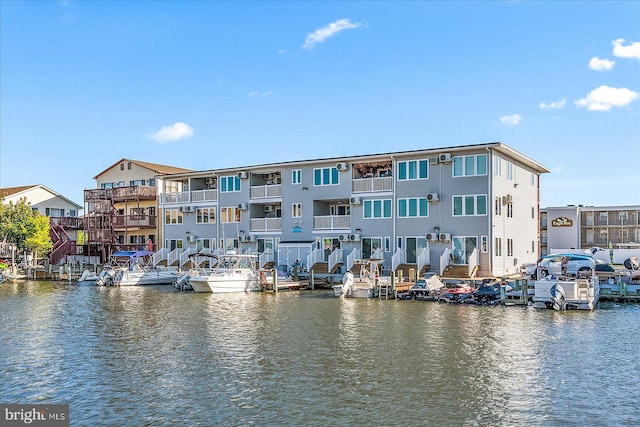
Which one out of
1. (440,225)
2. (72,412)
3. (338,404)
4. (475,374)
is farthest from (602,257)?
(72,412)

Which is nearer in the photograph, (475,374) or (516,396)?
(516,396)

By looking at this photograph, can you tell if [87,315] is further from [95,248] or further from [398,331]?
[95,248]

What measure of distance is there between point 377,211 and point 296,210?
7711 mm

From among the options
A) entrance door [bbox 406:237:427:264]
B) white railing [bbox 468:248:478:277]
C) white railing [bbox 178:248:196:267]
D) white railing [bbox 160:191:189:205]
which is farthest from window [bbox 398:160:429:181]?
white railing [bbox 160:191:189:205]

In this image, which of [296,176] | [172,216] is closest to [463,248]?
[296,176]

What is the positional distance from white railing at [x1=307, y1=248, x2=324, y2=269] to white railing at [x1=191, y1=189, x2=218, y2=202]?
1305 centimetres

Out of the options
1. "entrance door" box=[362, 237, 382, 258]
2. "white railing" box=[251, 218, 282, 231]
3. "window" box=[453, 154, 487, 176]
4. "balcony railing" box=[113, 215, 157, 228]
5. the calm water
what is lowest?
the calm water

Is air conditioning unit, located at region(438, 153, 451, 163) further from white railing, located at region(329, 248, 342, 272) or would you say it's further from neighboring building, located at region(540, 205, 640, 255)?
neighboring building, located at region(540, 205, 640, 255)

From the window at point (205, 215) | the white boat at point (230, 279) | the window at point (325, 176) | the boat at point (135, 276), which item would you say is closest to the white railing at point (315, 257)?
the white boat at point (230, 279)

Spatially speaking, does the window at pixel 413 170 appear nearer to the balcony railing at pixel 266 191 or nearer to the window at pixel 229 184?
the balcony railing at pixel 266 191

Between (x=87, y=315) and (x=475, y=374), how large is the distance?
67.0 ft

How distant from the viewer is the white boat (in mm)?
39625

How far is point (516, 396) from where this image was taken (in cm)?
1460

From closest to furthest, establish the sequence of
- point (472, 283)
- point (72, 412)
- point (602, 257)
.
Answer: point (72, 412), point (472, 283), point (602, 257)
